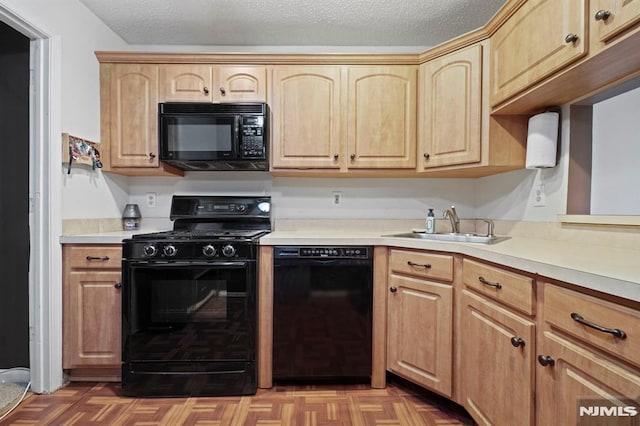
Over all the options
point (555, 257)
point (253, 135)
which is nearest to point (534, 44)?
point (555, 257)

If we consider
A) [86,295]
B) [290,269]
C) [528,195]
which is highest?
[528,195]

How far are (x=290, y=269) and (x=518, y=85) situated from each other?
1492 millimetres

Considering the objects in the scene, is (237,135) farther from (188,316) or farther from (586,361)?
(586,361)

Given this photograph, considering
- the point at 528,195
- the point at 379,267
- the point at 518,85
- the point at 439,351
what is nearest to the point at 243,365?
the point at 379,267

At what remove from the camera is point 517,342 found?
112 cm

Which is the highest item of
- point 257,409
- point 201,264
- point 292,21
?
point 292,21

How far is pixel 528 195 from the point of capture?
1.84 m

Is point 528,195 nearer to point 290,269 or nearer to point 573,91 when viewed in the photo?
point 573,91

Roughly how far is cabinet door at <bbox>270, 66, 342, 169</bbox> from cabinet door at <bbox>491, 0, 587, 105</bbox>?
3.08 ft

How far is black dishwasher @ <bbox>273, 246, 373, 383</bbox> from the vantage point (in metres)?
1.80

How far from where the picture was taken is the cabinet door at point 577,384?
0.77 m

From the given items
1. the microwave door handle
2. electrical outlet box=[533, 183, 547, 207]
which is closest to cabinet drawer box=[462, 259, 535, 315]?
electrical outlet box=[533, 183, 547, 207]

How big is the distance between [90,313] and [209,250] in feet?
2.66

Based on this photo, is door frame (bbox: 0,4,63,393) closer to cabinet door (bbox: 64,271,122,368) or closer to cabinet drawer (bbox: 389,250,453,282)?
cabinet door (bbox: 64,271,122,368)
